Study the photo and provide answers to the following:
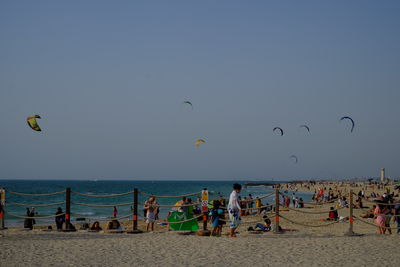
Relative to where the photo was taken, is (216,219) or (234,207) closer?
(234,207)

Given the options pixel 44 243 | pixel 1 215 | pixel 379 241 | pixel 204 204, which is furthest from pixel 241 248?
pixel 1 215

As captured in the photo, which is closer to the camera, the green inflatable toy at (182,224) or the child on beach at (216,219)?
the child on beach at (216,219)

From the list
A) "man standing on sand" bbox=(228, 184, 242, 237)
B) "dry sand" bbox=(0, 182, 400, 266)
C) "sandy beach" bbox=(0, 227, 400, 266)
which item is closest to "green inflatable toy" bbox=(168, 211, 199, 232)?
"dry sand" bbox=(0, 182, 400, 266)

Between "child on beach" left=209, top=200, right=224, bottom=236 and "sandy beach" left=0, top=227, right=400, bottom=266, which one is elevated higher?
"child on beach" left=209, top=200, right=224, bottom=236

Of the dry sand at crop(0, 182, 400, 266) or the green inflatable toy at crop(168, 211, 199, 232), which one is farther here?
the green inflatable toy at crop(168, 211, 199, 232)

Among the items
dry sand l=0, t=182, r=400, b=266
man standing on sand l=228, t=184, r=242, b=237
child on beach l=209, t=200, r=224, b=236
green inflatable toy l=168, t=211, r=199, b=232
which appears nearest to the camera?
dry sand l=0, t=182, r=400, b=266

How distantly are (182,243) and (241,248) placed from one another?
1.43 meters

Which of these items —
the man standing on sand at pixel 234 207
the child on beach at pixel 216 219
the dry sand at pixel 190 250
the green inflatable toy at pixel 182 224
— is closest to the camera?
the dry sand at pixel 190 250

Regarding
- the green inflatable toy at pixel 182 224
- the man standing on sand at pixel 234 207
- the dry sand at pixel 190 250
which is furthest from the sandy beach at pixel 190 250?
the green inflatable toy at pixel 182 224

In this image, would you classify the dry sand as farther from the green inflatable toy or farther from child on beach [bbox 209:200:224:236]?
the green inflatable toy

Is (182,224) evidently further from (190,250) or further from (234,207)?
(190,250)

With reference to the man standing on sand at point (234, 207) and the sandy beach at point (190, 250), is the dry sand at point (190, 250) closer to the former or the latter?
the sandy beach at point (190, 250)

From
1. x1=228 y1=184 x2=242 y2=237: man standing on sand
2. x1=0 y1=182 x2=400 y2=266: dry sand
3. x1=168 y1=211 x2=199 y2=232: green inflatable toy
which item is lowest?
x1=0 y1=182 x2=400 y2=266: dry sand

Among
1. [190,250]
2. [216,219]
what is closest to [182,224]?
[216,219]
